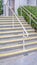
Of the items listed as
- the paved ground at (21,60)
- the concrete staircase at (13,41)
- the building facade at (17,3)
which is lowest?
the paved ground at (21,60)

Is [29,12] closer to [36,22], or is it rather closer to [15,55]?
[36,22]

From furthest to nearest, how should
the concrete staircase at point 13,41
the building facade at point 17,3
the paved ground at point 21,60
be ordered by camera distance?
the building facade at point 17,3 → the concrete staircase at point 13,41 → the paved ground at point 21,60

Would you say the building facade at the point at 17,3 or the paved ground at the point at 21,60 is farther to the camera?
the building facade at the point at 17,3

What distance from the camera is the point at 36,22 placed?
9.05 m

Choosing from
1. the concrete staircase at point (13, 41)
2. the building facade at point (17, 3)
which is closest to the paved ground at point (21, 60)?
the concrete staircase at point (13, 41)

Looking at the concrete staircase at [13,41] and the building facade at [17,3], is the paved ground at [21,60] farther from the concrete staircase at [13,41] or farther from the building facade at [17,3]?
the building facade at [17,3]

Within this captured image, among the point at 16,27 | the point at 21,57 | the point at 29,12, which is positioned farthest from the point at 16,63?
the point at 29,12

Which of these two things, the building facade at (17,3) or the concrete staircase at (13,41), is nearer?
the concrete staircase at (13,41)

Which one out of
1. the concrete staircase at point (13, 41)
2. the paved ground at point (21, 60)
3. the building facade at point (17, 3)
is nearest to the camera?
the paved ground at point (21, 60)

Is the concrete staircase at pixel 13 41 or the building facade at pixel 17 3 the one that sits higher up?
the building facade at pixel 17 3

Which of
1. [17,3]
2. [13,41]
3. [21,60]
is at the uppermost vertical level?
[17,3]

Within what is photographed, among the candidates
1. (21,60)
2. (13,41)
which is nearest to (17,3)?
(13,41)

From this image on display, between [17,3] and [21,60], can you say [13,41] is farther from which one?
[17,3]

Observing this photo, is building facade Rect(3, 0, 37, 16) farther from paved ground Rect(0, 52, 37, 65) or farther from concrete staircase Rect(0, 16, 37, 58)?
paved ground Rect(0, 52, 37, 65)
